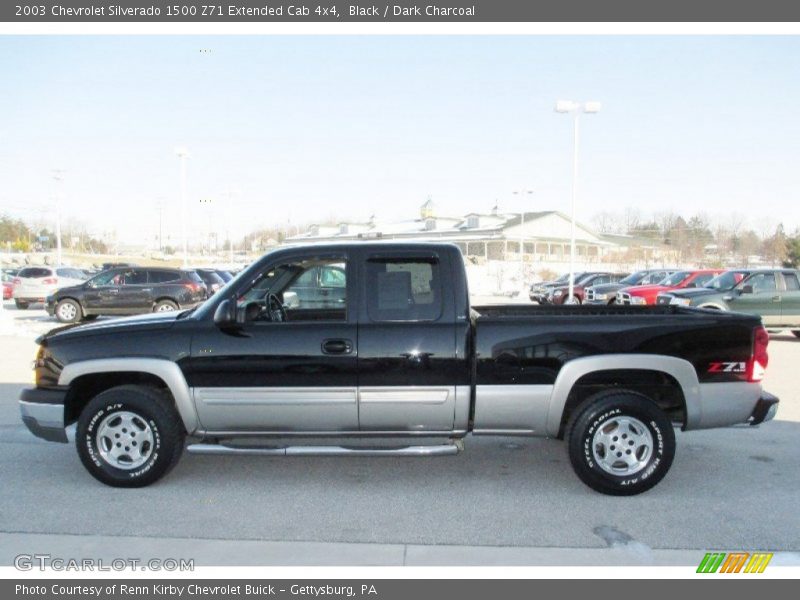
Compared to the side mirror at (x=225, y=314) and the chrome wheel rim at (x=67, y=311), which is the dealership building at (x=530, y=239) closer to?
the chrome wheel rim at (x=67, y=311)

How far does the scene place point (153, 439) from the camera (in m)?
4.70

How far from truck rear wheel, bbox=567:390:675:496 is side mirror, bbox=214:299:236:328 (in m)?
2.77

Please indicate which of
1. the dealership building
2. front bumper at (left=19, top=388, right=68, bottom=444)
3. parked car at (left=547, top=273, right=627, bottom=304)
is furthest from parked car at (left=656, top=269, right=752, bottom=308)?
the dealership building

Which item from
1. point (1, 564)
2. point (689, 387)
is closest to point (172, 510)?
point (1, 564)

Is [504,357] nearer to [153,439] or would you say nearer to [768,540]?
[768,540]

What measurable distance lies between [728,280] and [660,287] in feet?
7.41

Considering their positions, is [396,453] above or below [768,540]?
above

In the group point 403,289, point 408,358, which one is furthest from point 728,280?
point 408,358

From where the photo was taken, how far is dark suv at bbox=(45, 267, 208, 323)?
1716cm

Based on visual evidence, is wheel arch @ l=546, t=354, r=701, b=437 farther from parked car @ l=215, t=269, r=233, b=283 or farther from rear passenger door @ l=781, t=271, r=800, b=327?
parked car @ l=215, t=269, r=233, b=283

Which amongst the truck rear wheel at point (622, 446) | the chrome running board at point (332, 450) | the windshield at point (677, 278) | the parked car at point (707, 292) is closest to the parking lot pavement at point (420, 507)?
the truck rear wheel at point (622, 446)

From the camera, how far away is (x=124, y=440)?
15.5 feet

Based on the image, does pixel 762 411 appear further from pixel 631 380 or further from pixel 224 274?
pixel 224 274

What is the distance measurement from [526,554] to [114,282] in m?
16.7
